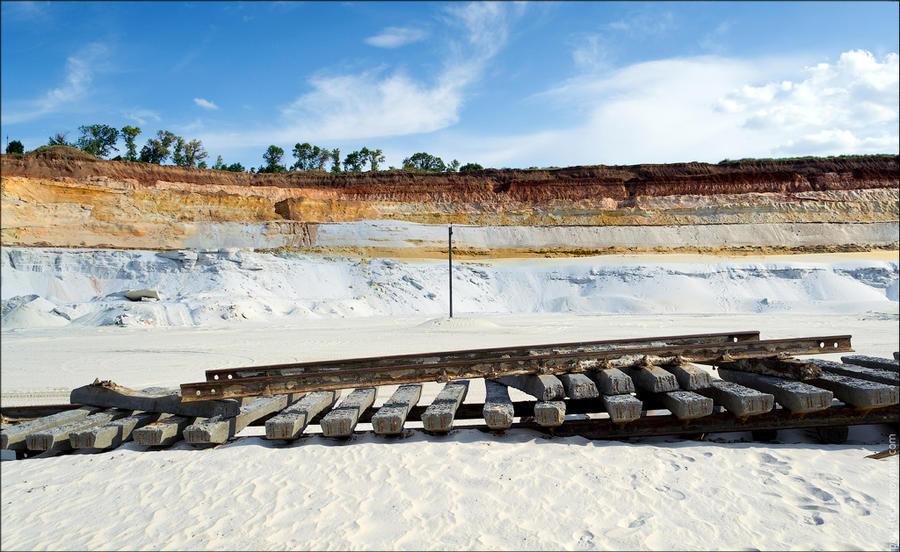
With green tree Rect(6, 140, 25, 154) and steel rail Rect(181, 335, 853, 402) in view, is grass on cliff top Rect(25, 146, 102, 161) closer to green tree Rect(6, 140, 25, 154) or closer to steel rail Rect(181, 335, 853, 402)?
green tree Rect(6, 140, 25, 154)

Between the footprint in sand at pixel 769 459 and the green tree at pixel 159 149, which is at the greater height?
the green tree at pixel 159 149

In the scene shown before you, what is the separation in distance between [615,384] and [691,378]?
727 mm

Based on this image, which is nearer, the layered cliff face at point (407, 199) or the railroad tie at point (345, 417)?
the railroad tie at point (345, 417)

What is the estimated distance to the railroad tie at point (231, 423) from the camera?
481cm

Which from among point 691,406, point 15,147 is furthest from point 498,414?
point 15,147

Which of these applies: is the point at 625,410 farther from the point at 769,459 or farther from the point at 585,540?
the point at 585,540

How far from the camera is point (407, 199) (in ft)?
144

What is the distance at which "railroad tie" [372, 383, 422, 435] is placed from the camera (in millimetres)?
4898

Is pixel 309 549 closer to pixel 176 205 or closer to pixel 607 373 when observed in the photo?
pixel 607 373

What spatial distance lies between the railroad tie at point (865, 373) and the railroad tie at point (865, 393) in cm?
35

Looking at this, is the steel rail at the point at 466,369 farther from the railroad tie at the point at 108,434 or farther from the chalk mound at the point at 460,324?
the chalk mound at the point at 460,324

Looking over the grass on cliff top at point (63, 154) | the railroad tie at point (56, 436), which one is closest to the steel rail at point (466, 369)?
the railroad tie at point (56, 436)

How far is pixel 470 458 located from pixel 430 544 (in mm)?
1335

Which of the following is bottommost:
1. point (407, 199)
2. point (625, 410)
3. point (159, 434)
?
point (159, 434)
